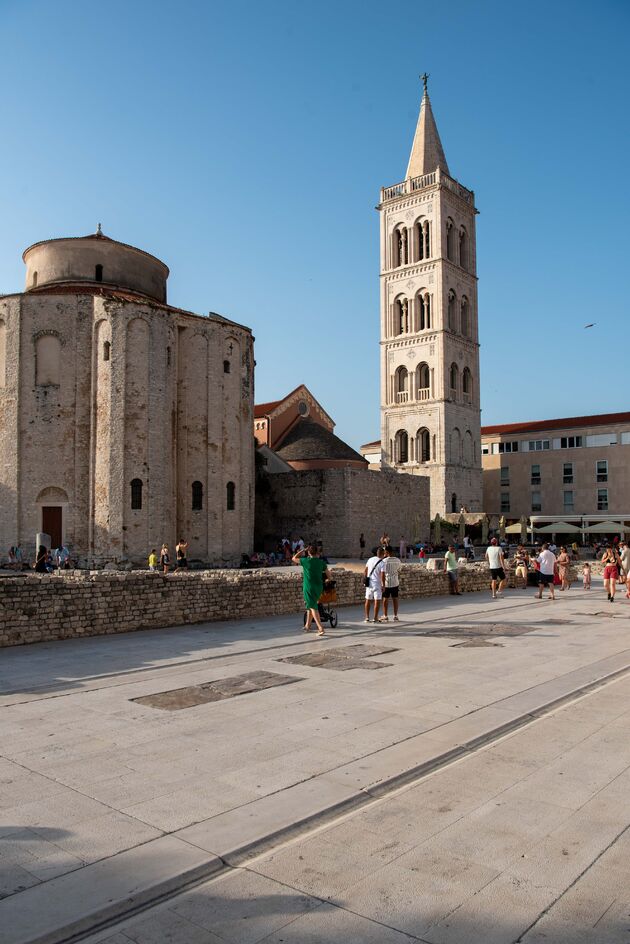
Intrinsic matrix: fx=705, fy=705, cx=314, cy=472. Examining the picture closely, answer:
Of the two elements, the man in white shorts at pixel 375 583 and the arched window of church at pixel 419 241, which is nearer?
the man in white shorts at pixel 375 583

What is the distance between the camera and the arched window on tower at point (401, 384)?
196 feet

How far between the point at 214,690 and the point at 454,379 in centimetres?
5362

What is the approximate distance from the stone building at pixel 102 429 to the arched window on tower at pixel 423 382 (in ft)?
93.5

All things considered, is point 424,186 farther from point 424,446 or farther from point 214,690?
point 214,690

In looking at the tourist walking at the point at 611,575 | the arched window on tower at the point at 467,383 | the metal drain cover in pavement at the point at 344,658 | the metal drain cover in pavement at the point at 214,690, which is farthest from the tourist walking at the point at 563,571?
the arched window on tower at the point at 467,383

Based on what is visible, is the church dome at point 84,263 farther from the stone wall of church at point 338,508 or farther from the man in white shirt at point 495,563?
the man in white shirt at point 495,563

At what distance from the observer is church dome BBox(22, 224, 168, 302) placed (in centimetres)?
3575

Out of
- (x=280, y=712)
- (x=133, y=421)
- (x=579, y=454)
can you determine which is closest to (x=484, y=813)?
(x=280, y=712)

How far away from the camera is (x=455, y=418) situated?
189 feet

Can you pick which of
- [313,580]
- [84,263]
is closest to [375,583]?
[313,580]

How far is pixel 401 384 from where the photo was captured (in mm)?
60719

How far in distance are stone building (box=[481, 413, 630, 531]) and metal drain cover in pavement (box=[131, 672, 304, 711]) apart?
50.7 meters

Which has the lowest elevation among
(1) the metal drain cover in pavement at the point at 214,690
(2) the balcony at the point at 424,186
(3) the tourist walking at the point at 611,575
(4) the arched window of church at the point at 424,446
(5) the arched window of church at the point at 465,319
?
(1) the metal drain cover in pavement at the point at 214,690

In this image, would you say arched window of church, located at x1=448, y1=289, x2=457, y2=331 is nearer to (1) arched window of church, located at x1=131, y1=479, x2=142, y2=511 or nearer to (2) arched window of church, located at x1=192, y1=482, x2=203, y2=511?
(2) arched window of church, located at x1=192, y1=482, x2=203, y2=511
